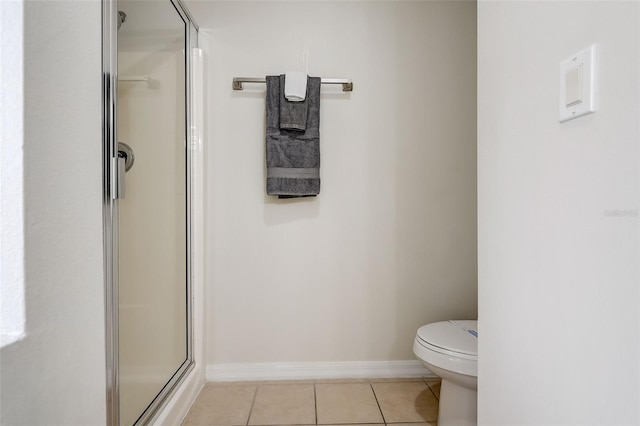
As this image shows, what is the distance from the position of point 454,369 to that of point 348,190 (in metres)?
0.92

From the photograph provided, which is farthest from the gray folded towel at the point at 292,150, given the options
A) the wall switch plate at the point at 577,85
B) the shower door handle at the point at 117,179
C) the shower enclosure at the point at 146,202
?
the wall switch plate at the point at 577,85

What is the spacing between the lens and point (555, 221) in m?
0.63

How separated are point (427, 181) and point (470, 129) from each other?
36 cm

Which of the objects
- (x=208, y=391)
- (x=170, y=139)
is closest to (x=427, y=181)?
(x=170, y=139)

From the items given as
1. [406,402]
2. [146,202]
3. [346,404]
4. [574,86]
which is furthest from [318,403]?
[574,86]

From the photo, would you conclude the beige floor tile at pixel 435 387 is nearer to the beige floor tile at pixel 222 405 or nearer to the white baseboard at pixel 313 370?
the white baseboard at pixel 313 370

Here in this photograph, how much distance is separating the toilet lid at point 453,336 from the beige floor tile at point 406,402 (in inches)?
14.5

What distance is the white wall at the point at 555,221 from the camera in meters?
0.50

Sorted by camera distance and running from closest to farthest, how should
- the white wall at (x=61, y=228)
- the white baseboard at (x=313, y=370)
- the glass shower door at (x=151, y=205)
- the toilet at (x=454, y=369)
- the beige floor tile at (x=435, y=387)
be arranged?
the white wall at (x=61, y=228) < the glass shower door at (x=151, y=205) < the toilet at (x=454, y=369) < the beige floor tile at (x=435, y=387) < the white baseboard at (x=313, y=370)

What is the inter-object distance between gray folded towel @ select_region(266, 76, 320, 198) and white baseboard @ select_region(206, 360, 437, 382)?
2.90ft

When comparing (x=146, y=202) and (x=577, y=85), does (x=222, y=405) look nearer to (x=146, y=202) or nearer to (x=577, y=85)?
(x=146, y=202)

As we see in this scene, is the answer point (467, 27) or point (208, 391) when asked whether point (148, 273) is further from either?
point (467, 27)

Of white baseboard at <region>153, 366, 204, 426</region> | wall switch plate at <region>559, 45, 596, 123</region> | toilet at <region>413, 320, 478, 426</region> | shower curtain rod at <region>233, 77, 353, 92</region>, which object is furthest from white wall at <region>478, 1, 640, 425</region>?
white baseboard at <region>153, 366, 204, 426</region>

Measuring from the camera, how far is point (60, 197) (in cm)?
69
